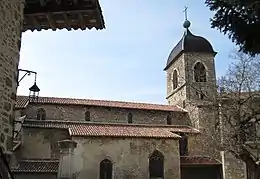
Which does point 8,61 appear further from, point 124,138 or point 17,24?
point 124,138

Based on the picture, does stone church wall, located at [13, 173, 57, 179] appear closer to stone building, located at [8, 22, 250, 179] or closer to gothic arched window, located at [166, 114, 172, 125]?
stone building, located at [8, 22, 250, 179]

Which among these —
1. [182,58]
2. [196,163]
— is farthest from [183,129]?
[182,58]

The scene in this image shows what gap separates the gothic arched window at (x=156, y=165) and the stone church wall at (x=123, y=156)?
0.86 ft

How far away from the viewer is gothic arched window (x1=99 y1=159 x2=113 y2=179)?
23.7m

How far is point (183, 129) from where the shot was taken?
2955 cm

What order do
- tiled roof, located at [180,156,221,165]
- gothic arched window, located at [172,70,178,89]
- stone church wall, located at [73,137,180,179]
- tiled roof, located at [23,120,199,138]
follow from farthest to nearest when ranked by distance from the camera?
1. gothic arched window, located at [172,70,178,89]
2. tiled roof, located at [180,156,221,165]
3. tiled roof, located at [23,120,199,138]
4. stone church wall, located at [73,137,180,179]

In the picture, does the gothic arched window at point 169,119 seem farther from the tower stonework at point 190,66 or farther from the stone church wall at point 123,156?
the stone church wall at point 123,156

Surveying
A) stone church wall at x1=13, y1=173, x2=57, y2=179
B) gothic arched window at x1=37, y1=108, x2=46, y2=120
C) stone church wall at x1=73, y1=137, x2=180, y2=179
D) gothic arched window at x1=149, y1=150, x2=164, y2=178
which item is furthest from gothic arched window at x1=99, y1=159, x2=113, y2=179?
gothic arched window at x1=37, y1=108, x2=46, y2=120

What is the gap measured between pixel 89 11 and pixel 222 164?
2213cm

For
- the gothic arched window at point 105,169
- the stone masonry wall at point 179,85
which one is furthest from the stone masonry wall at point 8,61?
the stone masonry wall at point 179,85

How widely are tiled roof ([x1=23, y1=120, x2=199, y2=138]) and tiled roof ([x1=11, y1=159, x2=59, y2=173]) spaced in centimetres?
247

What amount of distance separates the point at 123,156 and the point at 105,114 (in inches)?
227

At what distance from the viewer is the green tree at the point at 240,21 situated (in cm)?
589

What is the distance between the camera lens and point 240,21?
632 cm
